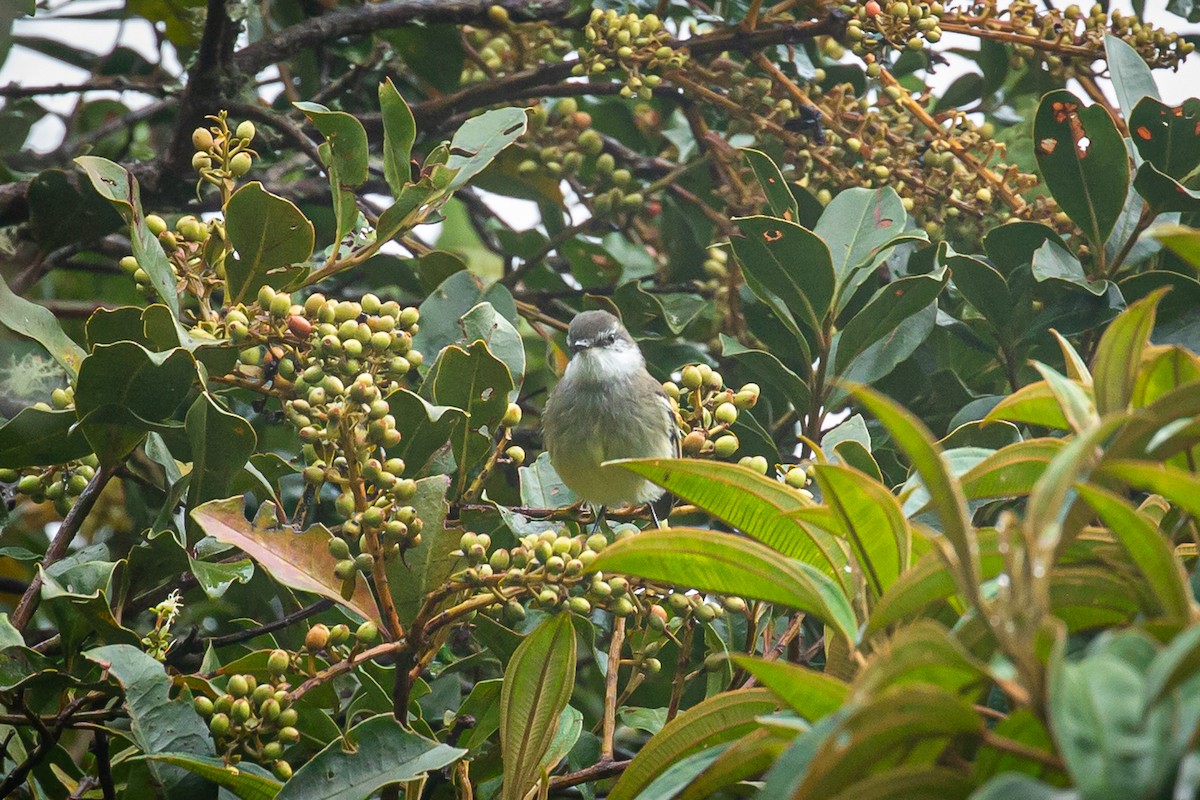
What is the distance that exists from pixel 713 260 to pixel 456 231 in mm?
1801

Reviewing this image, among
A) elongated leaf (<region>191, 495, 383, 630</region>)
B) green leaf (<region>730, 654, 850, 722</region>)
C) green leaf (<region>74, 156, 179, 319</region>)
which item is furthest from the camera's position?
green leaf (<region>74, 156, 179, 319</region>)

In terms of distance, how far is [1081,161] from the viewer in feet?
9.42

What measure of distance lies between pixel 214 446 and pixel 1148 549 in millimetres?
1749

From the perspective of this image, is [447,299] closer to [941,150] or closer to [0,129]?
[941,150]

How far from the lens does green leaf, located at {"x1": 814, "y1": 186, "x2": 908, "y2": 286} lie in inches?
108

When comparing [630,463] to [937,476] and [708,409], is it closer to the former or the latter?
[937,476]

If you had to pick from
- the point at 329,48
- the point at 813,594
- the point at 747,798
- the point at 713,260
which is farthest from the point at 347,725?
the point at 329,48

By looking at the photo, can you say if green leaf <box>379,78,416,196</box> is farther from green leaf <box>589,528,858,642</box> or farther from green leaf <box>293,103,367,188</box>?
green leaf <box>589,528,858,642</box>

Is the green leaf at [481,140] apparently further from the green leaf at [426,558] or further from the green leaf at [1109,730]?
the green leaf at [1109,730]

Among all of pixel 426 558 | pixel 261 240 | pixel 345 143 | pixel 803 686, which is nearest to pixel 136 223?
pixel 261 240

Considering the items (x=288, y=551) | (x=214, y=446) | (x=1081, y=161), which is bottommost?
(x=288, y=551)

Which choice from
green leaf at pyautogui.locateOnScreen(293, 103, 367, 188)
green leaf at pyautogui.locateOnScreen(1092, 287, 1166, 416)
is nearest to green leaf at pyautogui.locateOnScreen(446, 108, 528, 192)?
green leaf at pyautogui.locateOnScreen(293, 103, 367, 188)

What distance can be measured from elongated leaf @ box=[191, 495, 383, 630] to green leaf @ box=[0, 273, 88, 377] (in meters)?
0.70

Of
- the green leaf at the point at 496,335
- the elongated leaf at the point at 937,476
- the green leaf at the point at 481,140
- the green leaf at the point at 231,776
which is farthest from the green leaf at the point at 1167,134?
the green leaf at the point at 231,776
